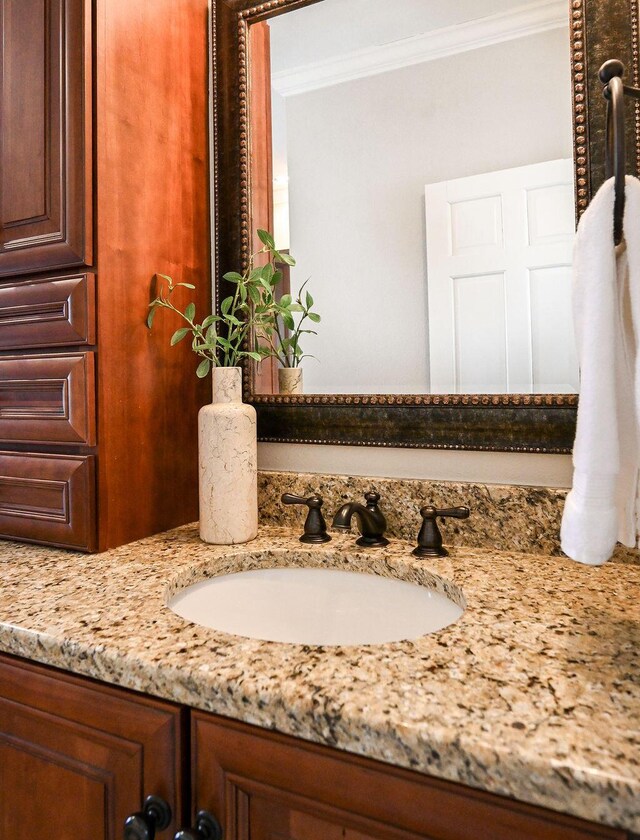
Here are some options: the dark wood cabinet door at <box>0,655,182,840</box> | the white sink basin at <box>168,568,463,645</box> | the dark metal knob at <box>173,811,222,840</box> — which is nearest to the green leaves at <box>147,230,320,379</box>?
the white sink basin at <box>168,568,463,645</box>

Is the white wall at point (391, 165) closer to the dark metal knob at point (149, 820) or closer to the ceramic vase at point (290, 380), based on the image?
the ceramic vase at point (290, 380)

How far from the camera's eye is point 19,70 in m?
1.06

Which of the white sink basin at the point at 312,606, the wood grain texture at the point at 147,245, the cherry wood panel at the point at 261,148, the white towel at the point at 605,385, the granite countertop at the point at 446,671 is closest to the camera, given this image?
the granite countertop at the point at 446,671

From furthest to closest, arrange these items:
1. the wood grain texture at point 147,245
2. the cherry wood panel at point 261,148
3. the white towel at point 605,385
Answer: the cherry wood panel at point 261,148 < the wood grain texture at point 147,245 < the white towel at point 605,385

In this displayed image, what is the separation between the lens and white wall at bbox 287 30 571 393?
3.39 feet

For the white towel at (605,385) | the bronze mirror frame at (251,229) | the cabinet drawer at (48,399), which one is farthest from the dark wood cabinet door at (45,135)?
the white towel at (605,385)

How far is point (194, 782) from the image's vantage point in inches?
24.0

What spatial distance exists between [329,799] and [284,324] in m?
0.89

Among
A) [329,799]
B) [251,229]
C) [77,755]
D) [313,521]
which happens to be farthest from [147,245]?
[329,799]

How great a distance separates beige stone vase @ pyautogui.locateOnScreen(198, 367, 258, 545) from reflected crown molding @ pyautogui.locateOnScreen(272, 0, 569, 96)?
2.14ft

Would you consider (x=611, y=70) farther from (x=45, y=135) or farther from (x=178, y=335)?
(x=45, y=135)

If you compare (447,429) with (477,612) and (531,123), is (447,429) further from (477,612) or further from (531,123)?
(531,123)

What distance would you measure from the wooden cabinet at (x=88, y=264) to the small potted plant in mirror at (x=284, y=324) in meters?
0.19

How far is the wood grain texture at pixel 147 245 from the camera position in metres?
1.03
